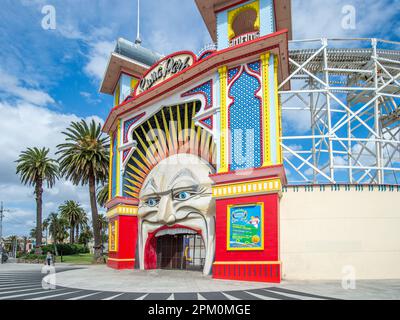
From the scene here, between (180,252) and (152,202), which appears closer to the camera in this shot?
(152,202)

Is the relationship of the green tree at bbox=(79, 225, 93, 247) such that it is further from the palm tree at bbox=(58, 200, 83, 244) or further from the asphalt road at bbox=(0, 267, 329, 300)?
the asphalt road at bbox=(0, 267, 329, 300)

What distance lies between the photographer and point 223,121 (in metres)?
18.8

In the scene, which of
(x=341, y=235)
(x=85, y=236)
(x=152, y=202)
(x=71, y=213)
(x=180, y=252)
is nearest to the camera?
(x=341, y=235)

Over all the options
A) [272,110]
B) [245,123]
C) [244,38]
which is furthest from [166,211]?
[244,38]

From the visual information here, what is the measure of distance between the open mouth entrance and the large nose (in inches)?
84.5

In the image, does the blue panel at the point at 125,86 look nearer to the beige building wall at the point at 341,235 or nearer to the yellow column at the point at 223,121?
the yellow column at the point at 223,121

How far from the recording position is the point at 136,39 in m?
31.8

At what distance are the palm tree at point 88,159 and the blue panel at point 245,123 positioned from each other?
809 inches

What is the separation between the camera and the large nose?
21.2 m

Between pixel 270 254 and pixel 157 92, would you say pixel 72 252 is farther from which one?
pixel 270 254

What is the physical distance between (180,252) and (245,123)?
35.6 feet

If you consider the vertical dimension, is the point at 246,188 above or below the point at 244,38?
below

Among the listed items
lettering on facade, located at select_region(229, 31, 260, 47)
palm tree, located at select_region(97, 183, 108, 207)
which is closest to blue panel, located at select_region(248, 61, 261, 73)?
lettering on facade, located at select_region(229, 31, 260, 47)

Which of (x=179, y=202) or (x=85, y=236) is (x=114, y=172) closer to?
(x=179, y=202)
